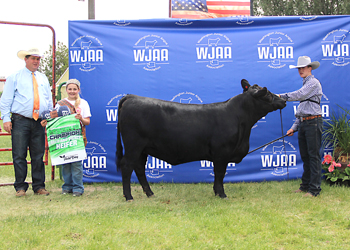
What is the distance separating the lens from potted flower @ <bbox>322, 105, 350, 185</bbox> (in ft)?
16.3

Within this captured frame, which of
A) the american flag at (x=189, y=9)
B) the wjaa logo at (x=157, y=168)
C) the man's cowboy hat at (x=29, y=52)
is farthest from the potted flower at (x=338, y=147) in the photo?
the man's cowboy hat at (x=29, y=52)

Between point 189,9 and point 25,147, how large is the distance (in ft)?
16.9

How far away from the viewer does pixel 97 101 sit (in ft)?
18.1

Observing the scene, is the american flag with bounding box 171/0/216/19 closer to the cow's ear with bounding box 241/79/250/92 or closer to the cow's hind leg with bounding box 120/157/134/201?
the cow's ear with bounding box 241/79/250/92

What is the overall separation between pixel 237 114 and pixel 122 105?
65.6 inches

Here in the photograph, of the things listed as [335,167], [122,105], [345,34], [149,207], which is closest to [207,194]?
[149,207]

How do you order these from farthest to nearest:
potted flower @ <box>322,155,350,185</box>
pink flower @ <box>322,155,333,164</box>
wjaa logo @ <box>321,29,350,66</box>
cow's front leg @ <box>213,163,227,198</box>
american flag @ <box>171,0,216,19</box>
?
american flag @ <box>171,0,216,19</box> → wjaa logo @ <box>321,29,350,66</box> → pink flower @ <box>322,155,333,164</box> → potted flower @ <box>322,155,350,185</box> → cow's front leg @ <box>213,163,227,198</box>

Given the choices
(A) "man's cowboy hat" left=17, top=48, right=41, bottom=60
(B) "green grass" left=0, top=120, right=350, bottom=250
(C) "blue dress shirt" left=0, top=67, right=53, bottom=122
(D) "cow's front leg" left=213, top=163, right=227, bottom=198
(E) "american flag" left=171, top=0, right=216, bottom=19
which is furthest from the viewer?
(E) "american flag" left=171, top=0, right=216, bottom=19

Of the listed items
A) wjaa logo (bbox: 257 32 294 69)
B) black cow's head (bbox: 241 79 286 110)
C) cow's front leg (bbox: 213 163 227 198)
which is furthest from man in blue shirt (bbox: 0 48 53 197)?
wjaa logo (bbox: 257 32 294 69)

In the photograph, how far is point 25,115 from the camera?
14.9 feet

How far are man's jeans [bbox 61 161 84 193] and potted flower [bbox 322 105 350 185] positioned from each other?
3980mm

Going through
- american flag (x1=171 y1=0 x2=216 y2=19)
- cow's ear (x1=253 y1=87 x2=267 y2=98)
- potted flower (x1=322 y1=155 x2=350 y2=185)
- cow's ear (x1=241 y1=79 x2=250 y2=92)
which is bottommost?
potted flower (x1=322 y1=155 x2=350 y2=185)

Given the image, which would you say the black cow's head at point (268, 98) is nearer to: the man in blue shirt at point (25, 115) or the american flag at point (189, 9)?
the man in blue shirt at point (25, 115)

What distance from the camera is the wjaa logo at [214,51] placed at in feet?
18.2
